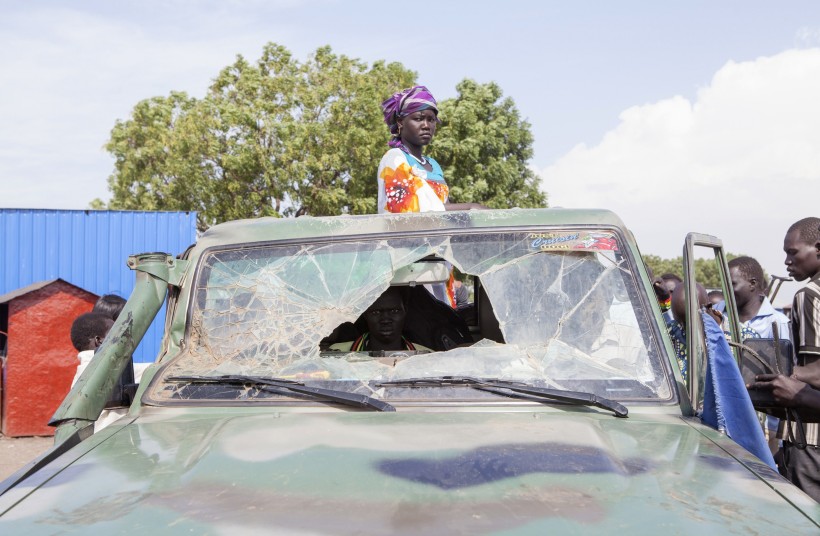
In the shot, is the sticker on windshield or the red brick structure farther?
the red brick structure

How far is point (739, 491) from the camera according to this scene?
1.91 metres

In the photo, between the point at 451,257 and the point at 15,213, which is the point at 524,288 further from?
the point at 15,213

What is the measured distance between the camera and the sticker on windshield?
2.96 meters

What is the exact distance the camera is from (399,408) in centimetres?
257

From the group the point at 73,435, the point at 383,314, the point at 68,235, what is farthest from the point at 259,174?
the point at 73,435

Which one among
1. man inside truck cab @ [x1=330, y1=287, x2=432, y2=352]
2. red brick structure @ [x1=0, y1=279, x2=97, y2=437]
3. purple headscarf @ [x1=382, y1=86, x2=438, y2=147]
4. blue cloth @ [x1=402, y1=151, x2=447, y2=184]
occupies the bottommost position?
red brick structure @ [x1=0, y1=279, x2=97, y2=437]

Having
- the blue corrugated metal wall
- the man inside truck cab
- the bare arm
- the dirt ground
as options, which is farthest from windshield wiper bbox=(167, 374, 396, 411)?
the blue corrugated metal wall

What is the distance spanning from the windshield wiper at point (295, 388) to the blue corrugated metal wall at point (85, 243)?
37.2ft

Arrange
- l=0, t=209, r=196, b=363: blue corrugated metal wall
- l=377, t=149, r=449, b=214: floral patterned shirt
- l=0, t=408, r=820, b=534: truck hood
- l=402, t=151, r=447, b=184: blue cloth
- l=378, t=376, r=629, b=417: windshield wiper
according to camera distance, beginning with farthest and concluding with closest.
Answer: l=0, t=209, r=196, b=363: blue corrugated metal wall
l=402, t=151, r=447, b=184: blue cloth
l=377, t=149, r=449, b=214: floral patterned shirt
l=378, t=376, r=629, b=417: windshield wiper
l=0, t=408, r=820, b=534: truck hood

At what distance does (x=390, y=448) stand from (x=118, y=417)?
48.3 inches

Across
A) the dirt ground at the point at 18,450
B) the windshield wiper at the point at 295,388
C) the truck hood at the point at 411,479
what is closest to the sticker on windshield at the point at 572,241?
the truck hood at the point at 411,479

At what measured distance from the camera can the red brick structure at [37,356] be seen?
32.1ft

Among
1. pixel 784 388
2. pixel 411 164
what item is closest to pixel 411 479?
pixel 784 388

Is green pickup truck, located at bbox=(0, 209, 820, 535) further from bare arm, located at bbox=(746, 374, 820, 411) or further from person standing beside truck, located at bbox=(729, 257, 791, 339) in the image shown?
person standing beside truck, located at bbox=(729, 257, 791, 339)
